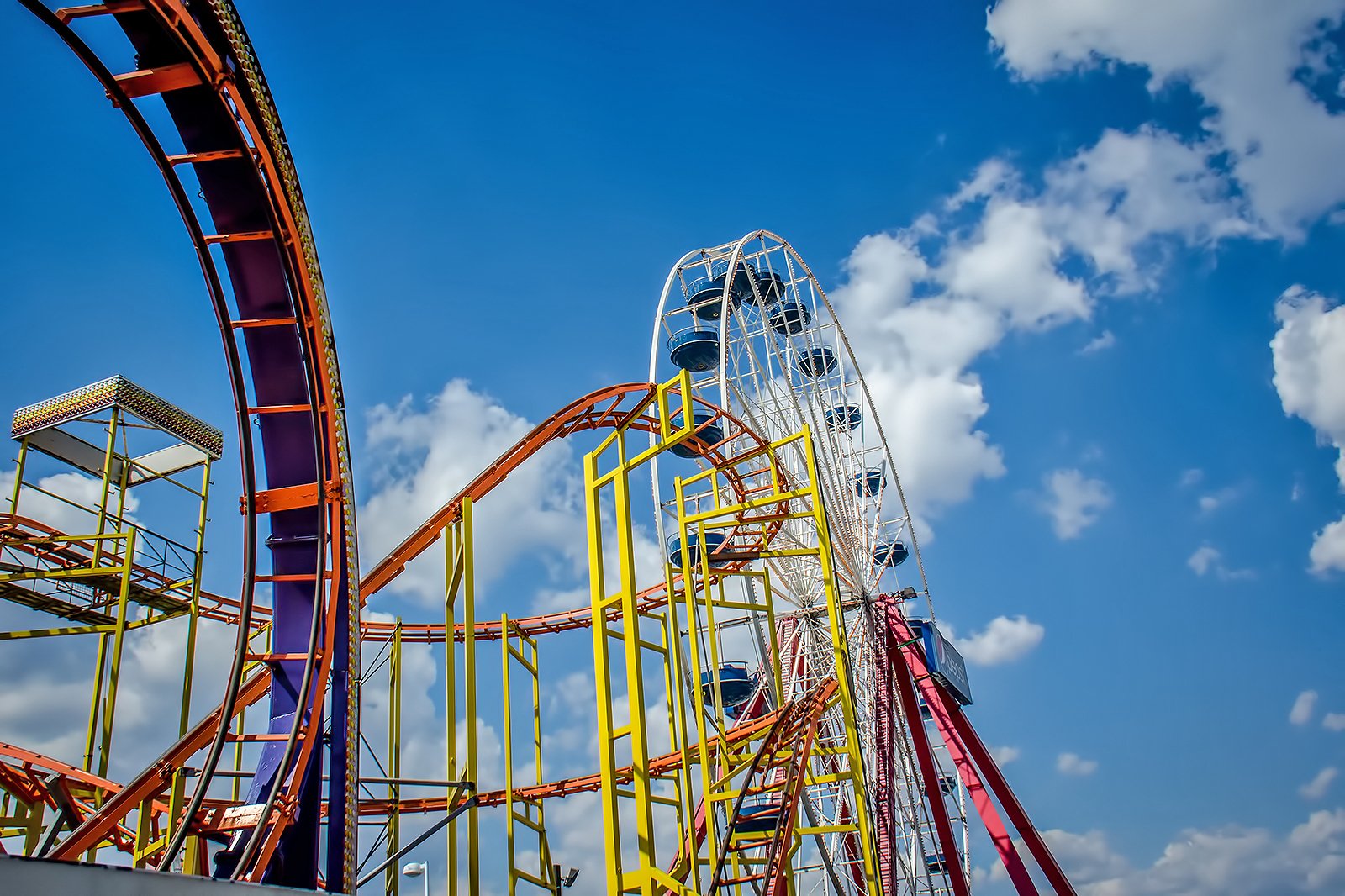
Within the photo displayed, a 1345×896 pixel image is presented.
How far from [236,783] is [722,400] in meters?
9.23

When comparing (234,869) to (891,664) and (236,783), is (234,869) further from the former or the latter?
(891,664)

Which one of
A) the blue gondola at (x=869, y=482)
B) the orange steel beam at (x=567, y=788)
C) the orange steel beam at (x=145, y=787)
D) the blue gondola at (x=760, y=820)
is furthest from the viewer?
the blue gondola at (x=869, y=482)

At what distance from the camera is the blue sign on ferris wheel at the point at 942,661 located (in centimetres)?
2161

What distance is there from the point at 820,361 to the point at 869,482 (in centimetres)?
304

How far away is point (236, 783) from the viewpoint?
1177cm

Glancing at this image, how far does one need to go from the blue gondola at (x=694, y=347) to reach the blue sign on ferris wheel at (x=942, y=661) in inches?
270

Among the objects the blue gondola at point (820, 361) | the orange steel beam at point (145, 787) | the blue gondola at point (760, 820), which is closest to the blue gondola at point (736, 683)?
the blue gondola at point (820, 361)

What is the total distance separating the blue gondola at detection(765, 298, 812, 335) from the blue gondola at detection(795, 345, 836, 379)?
607 mm

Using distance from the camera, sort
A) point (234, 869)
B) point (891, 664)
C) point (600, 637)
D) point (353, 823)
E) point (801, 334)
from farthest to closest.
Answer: point (801, 334)
point (891, 664)
point (600, 637)
point (353, 823)
point (234, 869)

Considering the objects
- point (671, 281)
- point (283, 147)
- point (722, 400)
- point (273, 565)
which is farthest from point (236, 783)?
point (671, 281)

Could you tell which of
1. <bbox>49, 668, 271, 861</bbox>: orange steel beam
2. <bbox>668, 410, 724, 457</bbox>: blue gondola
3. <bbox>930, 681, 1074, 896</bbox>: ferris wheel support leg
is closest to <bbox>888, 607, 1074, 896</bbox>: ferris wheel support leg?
<bbox>930, 681, 1074, 896</bbox>: ferris wheel support leg

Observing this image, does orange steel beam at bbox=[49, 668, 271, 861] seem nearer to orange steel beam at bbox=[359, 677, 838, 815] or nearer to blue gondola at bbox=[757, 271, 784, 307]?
orange steel beam at bbox=[359, 677, 838, 815]

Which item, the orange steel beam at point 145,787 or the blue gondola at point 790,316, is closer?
the orange steel beam at point 145,787

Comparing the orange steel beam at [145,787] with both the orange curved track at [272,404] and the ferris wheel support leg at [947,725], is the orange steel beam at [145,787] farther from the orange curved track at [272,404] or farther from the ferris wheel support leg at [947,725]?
→ the ferris wheel support leg at [947,725]
